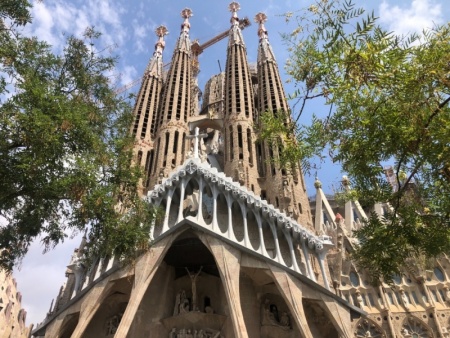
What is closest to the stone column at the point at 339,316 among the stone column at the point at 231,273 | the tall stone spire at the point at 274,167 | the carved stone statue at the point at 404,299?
the stone column at the point at 231,273

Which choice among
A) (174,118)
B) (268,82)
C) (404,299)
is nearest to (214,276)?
(404,299)

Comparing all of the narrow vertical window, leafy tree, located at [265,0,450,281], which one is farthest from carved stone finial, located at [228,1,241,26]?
leafy tree, located at [265,0,450,281]

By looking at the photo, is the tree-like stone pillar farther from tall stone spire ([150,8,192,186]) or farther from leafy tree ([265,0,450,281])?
leafy tree ([265,0,450,281])

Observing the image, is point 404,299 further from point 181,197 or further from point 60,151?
point 60,151

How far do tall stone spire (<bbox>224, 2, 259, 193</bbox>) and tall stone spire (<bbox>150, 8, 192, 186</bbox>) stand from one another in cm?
268

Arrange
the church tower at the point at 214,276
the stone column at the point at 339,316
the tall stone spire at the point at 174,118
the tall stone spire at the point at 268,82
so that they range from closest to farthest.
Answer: the stone column at the point at 339,316 → the church tower at the point at 214,276 → the tall stone spire at the point at 174,118 → the tall stone spire at the point at 268,82

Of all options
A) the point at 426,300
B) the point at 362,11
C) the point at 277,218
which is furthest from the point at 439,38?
the point at 426,300

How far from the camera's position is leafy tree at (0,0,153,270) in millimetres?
6023

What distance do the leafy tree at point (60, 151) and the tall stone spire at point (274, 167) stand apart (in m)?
6.27

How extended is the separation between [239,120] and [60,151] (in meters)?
17.9

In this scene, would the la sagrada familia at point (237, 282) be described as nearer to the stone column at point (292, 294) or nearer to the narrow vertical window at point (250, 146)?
the stone column at point (292, 294)

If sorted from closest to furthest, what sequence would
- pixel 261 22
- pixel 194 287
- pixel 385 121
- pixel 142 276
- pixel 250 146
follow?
pixel 385 121 → pixel 142 276 → pixel 194 287 → pixel 250 146 → pixel 261 22

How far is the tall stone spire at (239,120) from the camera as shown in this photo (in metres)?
20.9

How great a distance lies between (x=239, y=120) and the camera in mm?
23625
